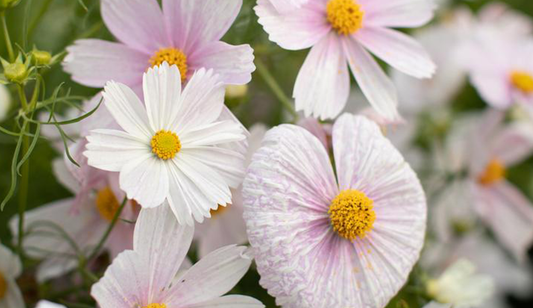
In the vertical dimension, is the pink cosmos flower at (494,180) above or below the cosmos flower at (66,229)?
below

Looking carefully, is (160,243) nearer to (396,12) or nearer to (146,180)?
(146,180)

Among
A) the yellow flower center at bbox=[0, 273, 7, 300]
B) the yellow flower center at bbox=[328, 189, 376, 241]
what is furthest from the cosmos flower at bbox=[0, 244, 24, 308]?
the yellow flower center at bbox=[328, 189, 376, 241]

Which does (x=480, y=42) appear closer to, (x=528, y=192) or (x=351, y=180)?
(x=528, y=192)

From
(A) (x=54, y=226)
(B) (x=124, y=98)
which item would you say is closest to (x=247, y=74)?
(B) (x=124, y=98)

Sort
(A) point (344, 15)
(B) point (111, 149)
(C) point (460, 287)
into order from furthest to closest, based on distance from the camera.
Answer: (C) point (460, 287) → (A) point (344, 15) → (B) point (111, 149)

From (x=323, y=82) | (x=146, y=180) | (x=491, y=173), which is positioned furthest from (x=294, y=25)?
(x=491, y=173)

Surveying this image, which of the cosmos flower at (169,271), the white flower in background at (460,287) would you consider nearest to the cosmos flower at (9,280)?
the cosmos flower at (169,271)

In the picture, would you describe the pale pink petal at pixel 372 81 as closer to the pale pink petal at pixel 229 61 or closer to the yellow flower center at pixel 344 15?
the yellow flower center at pixel 344 15

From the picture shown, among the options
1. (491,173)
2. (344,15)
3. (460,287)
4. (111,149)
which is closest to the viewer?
(111,149)
